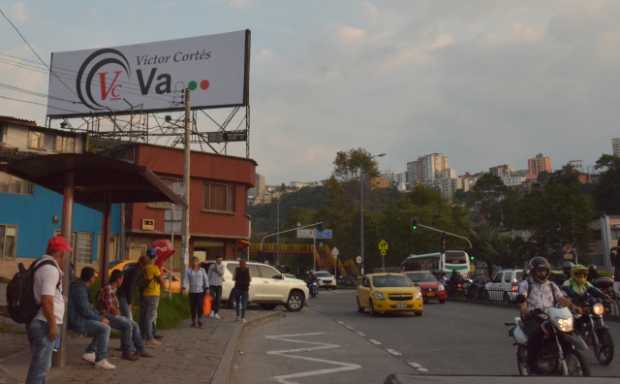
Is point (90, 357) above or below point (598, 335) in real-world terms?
below

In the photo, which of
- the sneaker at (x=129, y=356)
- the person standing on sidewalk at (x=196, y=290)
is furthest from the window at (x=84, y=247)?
the sneaker at (x=129, y=356)

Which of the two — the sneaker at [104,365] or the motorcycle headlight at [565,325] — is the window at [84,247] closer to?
the sneaker at [104,365]

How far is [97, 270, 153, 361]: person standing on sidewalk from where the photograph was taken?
31.0ft

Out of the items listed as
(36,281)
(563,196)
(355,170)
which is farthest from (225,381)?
(355,170)

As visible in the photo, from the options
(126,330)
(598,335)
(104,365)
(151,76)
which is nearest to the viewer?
(104,365)

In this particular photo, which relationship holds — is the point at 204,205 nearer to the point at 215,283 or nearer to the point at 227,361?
the point at 215,283

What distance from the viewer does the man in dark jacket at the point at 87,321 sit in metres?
8.62

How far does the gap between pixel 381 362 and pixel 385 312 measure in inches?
428

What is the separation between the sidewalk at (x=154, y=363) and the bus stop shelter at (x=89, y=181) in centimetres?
67

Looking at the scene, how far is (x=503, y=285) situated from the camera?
2919 cm

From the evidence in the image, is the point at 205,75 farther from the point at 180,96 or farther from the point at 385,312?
the point at 385,312

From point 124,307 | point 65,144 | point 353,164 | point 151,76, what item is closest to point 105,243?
point 124,307

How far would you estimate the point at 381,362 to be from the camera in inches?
411

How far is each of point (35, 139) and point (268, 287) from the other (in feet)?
59.7
